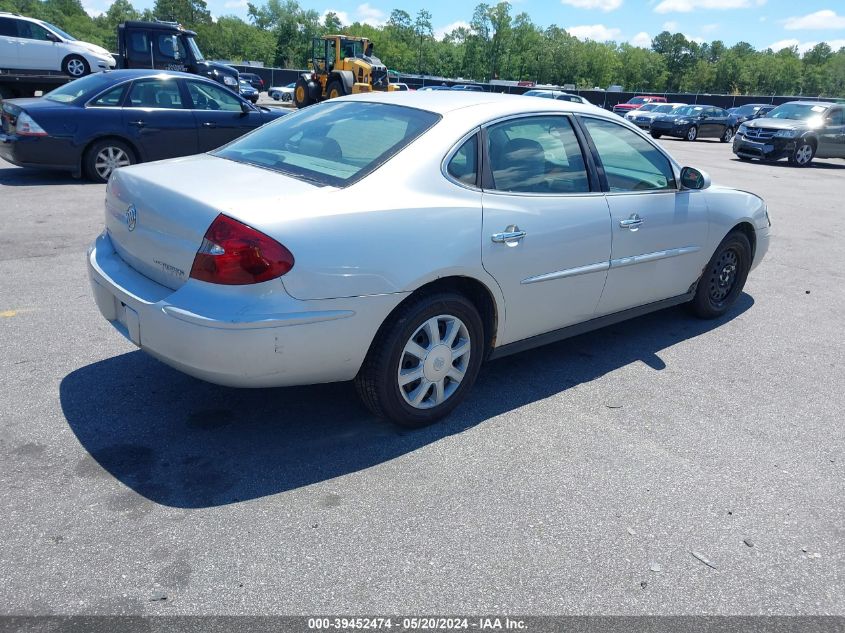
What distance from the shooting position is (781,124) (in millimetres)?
19203

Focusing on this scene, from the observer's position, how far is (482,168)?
3648 millimetres

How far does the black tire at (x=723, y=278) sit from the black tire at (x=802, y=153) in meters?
15.7

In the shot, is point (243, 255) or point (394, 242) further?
point (394, 242)

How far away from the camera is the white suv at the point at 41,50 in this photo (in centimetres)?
1850

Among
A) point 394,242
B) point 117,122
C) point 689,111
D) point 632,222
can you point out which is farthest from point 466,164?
point 689,111

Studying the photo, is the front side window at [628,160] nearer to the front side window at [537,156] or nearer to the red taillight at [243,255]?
the front side window at [537,156]

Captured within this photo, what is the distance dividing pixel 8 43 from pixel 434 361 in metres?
19.8

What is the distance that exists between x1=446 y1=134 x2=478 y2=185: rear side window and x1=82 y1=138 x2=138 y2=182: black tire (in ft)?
23.5

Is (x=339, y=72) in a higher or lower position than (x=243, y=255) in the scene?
higher

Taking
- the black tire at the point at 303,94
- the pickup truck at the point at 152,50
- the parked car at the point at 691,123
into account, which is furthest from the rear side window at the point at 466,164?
the parked car at the point at 691,123

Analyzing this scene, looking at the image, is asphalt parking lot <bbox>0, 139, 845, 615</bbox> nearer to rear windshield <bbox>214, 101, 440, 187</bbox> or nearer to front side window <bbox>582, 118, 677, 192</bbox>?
front side window <bbox>582, 118, 677, 192</bbox>

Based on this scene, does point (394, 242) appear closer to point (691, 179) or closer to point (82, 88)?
point (691, 179)

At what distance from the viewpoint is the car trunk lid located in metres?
3.03

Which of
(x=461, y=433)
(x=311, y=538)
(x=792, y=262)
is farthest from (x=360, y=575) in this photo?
(x=792, y=262)
